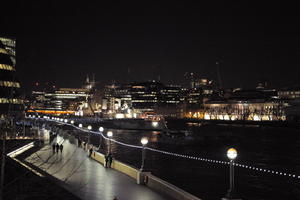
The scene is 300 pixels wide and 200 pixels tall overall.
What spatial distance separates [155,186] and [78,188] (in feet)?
12.6

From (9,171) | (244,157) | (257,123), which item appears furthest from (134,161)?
(257,123)

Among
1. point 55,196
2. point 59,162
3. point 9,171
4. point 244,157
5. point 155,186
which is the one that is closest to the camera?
point 55,196

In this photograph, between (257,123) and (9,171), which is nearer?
(9,171)

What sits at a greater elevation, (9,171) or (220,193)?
(9,171)

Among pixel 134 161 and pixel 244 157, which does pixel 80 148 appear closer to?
pixel 134 161

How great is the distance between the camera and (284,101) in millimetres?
191375

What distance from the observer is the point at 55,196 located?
19.1m

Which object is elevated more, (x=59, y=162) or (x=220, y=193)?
(x=59, y=162)

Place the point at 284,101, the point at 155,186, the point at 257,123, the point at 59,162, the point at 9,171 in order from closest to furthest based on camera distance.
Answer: the point at 155,186, the point at 9,171, the point at 59,162, the point at 257,123, the point at 284,101

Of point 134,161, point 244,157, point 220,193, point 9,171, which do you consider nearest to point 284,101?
point 244,157

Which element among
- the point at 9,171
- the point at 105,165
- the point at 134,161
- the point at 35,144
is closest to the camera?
the point at 9,171

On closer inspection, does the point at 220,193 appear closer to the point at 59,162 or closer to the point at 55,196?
the point at 59,162

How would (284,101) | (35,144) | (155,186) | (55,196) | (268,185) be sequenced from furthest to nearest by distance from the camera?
(284,101) → (35,144) → (268,185) → (155,186) → (55,196)

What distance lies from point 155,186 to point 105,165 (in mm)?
8509
